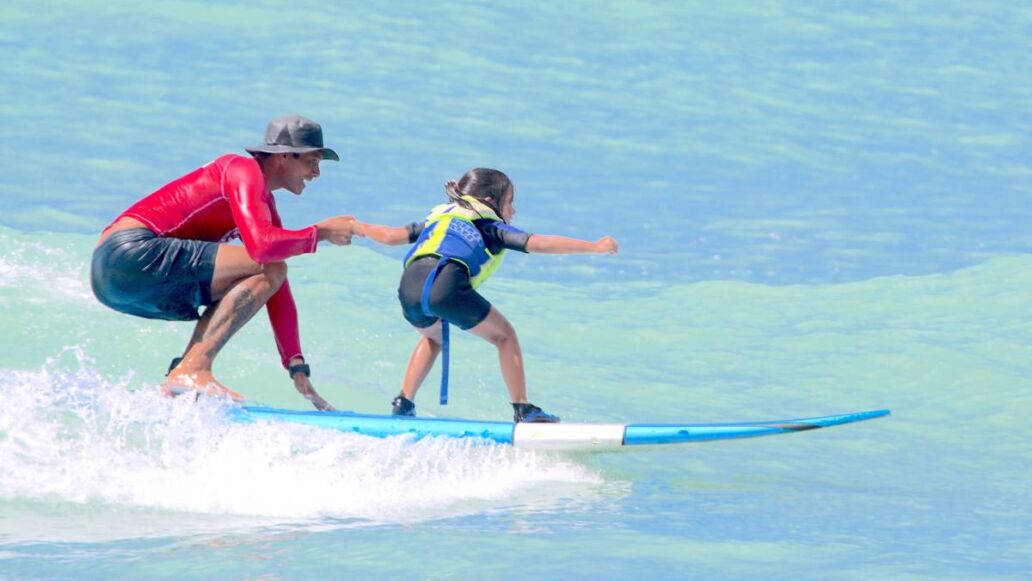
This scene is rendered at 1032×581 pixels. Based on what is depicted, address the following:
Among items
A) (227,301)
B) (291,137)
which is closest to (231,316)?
(227,301)

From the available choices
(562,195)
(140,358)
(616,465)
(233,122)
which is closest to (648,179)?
(562,195)

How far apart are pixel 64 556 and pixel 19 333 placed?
450cm

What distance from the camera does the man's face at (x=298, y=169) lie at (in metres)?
7.51

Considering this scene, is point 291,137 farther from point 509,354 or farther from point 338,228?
point 509,354

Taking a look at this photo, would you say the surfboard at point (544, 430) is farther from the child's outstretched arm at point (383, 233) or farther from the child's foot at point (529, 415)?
the child's outstretched arm at point (383, 233)

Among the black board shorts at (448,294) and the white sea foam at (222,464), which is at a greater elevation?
the black board shorts at (448,294)

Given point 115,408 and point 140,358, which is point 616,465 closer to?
point 115,408

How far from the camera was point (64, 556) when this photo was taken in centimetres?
579

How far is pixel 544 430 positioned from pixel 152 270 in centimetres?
182

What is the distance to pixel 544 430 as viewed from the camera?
24.0 feet

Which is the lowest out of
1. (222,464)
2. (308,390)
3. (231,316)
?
(222,464)

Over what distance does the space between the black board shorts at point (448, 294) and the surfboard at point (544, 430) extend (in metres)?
0.47

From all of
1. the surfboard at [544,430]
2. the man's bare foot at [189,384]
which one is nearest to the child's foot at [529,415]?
the surfboard at [544,430]

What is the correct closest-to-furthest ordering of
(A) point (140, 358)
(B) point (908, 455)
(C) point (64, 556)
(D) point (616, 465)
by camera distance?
(C) point (64, 556), (D) point (616, 465), (B) point (908, 455), (A) point (140, 358)
